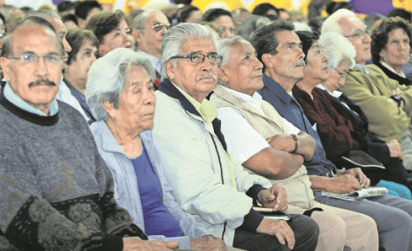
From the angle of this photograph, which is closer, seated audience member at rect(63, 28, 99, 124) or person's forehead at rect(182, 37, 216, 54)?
person's forehead at rect(182, 37, 216, 54)

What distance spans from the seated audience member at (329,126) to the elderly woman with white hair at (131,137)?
165 cm

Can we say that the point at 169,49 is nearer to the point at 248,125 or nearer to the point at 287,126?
the point at 248,125

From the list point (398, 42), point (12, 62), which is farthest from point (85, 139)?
point (398, 42)

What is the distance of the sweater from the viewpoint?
1736mm

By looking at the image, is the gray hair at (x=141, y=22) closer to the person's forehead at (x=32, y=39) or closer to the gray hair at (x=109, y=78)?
the gray hair at (x=109, y=78)

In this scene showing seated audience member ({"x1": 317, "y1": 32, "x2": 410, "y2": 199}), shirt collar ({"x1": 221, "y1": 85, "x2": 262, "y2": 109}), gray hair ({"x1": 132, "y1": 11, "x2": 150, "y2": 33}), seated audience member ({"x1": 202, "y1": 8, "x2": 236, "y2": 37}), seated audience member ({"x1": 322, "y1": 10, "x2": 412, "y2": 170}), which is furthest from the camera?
seated audience member ({"x1": 202, "y1": 8, "x2": 236, "y2": 37})

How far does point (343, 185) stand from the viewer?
349 centimetres

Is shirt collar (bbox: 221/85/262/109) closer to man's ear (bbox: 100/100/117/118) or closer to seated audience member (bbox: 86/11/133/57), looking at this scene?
man's ear (bbox: 100/100/117/118)

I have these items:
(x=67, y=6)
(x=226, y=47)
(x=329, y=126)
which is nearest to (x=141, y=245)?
(x=226, y=47)

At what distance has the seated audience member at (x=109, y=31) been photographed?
14.0ft

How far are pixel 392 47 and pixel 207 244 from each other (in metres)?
3.87

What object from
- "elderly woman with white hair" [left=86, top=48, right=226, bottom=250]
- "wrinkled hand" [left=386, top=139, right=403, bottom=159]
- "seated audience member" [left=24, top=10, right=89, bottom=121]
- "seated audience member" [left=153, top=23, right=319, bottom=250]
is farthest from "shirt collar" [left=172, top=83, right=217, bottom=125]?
"wrinkled hand" [left=386, top=139, right=403, bottom=159]

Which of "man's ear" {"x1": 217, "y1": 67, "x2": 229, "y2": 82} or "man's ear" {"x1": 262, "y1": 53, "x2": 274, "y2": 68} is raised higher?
"man's ear" {"x1": 217, "y1": 67, "x2": 229, "y2": 82}

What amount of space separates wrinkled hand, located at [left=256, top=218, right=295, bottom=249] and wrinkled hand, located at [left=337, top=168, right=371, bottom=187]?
116cm
